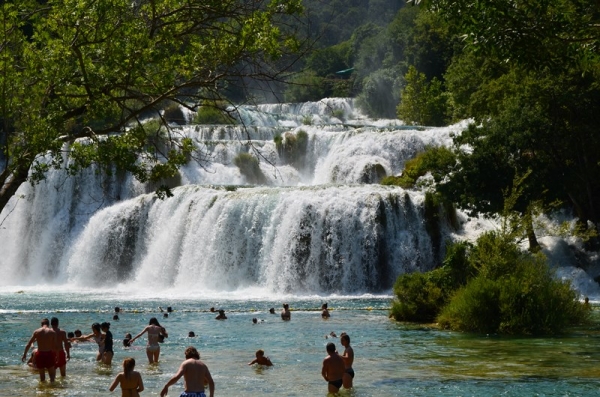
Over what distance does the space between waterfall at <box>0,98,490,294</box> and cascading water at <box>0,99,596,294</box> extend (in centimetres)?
5

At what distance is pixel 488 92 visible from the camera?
4534cm

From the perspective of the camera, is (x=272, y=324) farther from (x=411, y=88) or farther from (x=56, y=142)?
(x=411, y=88)

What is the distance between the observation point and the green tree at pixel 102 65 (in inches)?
480

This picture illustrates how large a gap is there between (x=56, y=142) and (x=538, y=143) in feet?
98.2

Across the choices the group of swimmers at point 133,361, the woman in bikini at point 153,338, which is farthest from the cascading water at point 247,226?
the group of swimmers at point 133,361

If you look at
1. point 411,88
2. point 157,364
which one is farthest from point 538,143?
point 411,88

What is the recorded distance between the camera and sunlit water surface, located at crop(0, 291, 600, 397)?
1830cm

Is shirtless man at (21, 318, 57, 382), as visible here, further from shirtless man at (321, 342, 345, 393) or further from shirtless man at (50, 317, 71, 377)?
shirtless man at (321, 342, 345, 393)

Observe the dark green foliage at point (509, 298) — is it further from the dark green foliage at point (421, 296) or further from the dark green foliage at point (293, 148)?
the dark green foliage at point (293, 148)

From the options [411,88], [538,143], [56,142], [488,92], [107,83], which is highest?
[411,88]

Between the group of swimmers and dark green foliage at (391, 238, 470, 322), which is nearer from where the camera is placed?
the group of swimmers

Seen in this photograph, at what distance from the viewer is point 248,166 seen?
179 ft

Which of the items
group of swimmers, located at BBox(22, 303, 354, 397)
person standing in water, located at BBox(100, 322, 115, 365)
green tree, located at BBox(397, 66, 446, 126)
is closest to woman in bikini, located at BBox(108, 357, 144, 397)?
group of swimmers, located at BBox(22, 303, 354, 397)

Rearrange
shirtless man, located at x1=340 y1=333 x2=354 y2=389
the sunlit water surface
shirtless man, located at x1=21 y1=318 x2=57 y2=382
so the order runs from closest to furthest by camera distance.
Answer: shirtless man, located at x1=340 y1=333 x2=354 y2=389, shirtless man, located at x1=21 y1=318 x2=57 y2=382, the sunlit water surface
